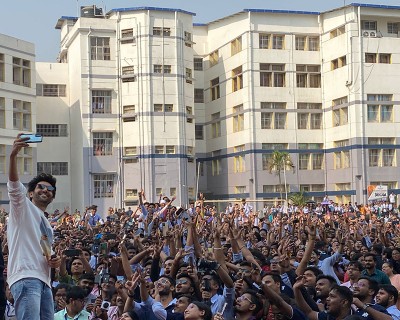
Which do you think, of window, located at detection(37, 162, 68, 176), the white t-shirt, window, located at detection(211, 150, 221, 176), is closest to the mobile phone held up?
the white t-shirt

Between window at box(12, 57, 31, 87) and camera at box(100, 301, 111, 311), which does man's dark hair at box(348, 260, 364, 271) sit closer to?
camera at box(100, 301, 111, 311)

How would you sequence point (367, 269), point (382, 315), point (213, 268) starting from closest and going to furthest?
point (382, 315) < point (213, 268) < point (367, 269)

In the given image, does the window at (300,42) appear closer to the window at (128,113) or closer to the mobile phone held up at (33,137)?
the window at (128,113)

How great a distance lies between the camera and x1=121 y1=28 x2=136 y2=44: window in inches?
1780

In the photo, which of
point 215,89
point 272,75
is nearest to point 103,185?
point 215,89

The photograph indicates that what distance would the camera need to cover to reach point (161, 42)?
45.2 metres

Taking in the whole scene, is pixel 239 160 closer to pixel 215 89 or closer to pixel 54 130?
pixel 215 89

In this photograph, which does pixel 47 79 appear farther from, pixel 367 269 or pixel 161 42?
pixel 367 269

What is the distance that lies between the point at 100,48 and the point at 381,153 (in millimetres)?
19892

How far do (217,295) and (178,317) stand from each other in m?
A: 1.16

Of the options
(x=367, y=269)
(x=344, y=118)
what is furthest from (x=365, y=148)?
(x=367, y=269)

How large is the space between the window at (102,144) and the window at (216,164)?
8987 mm

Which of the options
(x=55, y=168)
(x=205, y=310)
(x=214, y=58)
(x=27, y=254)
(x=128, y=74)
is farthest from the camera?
(x=214, y=58)

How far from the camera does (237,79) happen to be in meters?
48.6
